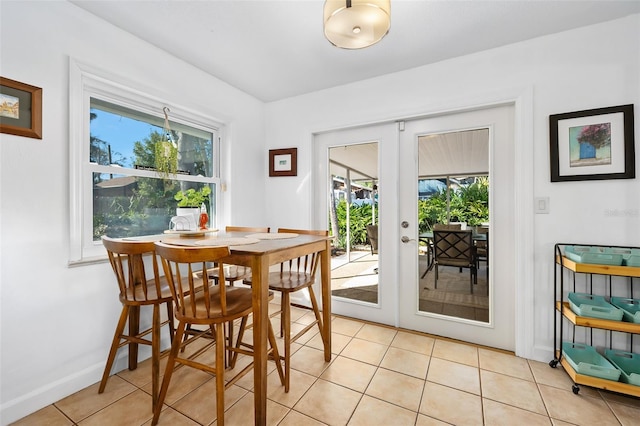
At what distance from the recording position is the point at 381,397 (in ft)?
5.44

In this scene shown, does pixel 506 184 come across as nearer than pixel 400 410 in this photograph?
No

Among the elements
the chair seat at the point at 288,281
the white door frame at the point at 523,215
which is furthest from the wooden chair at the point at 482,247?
the chair seat at the point at 288,281

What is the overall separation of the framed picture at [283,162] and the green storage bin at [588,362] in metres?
2.67

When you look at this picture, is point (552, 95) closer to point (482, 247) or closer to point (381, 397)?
point (482, 247)

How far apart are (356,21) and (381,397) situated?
2.12m

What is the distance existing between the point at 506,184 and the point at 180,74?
288 cm

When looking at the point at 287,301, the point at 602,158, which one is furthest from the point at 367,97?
the point at 287,301

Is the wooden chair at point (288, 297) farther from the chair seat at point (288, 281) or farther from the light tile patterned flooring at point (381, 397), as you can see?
the light tile patterned flooring at point (381, 397)

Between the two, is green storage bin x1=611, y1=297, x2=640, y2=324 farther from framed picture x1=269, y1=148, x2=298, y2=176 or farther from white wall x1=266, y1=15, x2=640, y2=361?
framed picture x1=269, y1=148, x2=298, y2=176

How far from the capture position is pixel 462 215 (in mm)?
2418

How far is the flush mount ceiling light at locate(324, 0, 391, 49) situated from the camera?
1.28 m

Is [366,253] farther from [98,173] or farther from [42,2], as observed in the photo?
[42,2]

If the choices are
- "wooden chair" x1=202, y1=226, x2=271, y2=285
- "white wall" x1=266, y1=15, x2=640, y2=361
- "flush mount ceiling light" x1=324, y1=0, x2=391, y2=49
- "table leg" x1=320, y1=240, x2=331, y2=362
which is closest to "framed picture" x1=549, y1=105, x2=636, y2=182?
"white wall" x1=266, y1=15, x2=640, y2=361

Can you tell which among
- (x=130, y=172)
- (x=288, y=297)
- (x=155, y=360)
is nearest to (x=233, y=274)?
(x=288, y=297)
